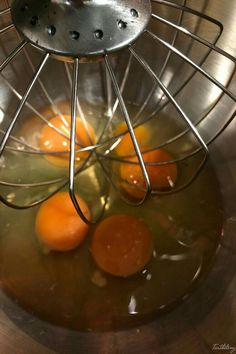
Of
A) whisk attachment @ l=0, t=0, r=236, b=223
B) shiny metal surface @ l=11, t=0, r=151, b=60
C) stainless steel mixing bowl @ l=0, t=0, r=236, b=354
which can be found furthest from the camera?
whisk attachment @ l=0, t=0, r=236, b=223

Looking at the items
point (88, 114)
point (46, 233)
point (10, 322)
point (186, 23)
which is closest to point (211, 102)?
point (186, 23)

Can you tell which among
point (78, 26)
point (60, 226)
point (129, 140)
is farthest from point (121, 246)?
point (78, 26)

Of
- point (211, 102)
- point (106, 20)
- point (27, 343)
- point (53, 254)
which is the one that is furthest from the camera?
point (211, 102)

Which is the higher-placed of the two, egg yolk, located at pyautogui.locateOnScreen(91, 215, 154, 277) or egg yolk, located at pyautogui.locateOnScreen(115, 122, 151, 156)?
egg yolk, located at pyautogui.locateOnScreen(115, 122, 151, 156)

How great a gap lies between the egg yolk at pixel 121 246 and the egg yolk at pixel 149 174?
82 mm

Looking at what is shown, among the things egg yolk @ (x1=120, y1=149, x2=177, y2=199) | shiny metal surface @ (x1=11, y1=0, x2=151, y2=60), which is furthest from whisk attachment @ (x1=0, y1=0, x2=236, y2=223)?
shiny metal surface @ (x1=11, y1=0, x2=151, y2=60)

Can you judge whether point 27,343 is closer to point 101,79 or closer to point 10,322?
point 10,322

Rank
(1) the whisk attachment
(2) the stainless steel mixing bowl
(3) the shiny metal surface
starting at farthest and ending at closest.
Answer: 1. (1) the whisk attachment
2. (2) the stainless steel mixing bowl
3. (3) the shiny metal surface

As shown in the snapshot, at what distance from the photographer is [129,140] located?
897 millimetres

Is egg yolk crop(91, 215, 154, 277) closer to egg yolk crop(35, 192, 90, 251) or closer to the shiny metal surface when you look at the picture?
egg yolk crop(35, 192, 90, 251)

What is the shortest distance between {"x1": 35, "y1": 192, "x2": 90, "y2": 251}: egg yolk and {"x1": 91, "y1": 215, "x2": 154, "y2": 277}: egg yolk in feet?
0.12

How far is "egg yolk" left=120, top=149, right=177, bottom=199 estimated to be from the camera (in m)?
0.84

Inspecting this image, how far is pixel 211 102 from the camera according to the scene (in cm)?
93

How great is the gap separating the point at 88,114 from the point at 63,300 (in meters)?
0.46
